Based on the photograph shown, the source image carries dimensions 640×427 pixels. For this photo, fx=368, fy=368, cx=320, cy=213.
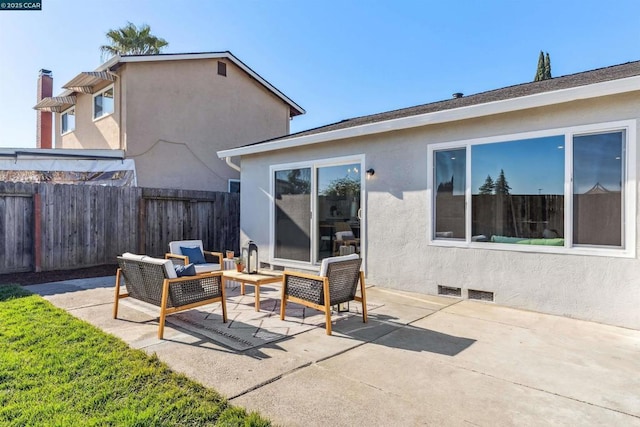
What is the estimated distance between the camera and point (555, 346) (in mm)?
4016

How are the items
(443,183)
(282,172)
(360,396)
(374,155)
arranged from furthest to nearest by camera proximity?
(282,172) < (374,155) < (443,183) < (360,396)

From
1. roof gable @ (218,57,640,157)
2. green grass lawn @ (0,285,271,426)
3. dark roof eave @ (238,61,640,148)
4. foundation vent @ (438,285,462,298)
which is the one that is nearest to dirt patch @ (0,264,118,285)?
green grass lawn @ (0,285,271,426)

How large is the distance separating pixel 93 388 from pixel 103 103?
12962 mm

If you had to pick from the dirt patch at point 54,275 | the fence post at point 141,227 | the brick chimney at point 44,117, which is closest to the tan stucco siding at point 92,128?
the brick chimney at point 44,117

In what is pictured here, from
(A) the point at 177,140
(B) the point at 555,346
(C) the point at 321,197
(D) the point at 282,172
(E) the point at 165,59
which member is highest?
(E) the point at 165,59

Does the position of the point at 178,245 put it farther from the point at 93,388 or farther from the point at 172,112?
the point at 172,112

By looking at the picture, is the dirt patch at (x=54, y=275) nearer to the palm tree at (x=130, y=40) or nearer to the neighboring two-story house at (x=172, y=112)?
the neighboring two-story house at (x=172, y=112)

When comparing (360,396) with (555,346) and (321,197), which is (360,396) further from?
(321,197)

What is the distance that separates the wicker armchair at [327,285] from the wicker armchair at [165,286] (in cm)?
91

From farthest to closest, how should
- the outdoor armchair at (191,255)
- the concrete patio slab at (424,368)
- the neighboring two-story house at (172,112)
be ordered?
the neighboring two-story house at (172,112), the outdoor armchair at (191,255), the concrete patio slab at (424,368)

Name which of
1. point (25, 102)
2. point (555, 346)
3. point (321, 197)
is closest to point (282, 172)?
point (321, 197)

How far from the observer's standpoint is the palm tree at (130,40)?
1948 centimetres

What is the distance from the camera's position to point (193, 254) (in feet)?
24.7

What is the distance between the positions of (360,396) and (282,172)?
6.41 meters
